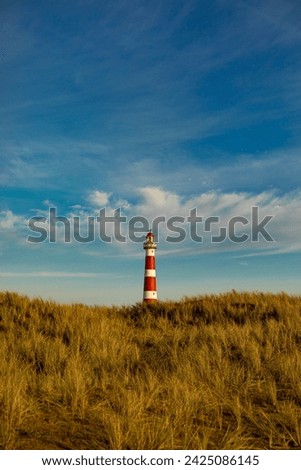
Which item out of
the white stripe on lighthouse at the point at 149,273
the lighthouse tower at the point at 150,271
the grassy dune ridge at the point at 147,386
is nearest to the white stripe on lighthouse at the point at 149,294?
the lighthouse tower at the point at 150,271

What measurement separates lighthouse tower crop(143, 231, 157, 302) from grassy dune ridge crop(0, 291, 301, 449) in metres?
5.65

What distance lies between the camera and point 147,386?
5.69m

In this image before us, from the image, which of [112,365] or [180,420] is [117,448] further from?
[112,365]

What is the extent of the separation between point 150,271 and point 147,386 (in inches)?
453

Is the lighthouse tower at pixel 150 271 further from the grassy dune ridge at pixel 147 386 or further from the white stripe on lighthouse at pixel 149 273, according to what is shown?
the grassy dune ridge at pixel 147 386

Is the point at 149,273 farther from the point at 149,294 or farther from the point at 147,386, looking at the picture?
the point at 147,386

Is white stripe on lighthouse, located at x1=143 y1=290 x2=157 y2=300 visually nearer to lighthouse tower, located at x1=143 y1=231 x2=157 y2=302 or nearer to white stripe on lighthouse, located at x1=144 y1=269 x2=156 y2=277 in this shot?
lighthouse tower, located at x1=143 y1=231 x2=157 y2=302

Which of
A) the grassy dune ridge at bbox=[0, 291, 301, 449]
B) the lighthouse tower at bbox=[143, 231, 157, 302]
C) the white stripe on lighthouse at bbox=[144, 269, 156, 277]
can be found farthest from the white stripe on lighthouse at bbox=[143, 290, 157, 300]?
the grassy dune ridge at bbox=[0, 291, 301, 449]

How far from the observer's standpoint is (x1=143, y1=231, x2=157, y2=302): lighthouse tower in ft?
54.7

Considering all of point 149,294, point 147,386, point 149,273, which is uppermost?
point 149,273

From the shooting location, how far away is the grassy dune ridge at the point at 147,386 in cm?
432

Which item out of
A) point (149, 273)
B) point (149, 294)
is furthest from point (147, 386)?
point (149, 273)
